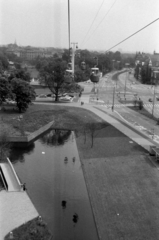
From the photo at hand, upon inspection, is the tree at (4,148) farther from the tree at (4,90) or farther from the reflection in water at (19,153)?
the tree at (4,90)

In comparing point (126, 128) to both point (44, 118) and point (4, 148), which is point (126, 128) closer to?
point (44, 118)

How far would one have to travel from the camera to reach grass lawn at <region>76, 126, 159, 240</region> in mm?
4846

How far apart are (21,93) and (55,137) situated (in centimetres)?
333

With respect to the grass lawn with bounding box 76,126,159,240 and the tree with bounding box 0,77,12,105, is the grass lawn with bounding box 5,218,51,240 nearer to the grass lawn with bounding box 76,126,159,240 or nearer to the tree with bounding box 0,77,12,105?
the grass lawn with bounding box 76,126,159,240

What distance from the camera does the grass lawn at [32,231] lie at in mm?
4410

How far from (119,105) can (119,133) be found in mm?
6794

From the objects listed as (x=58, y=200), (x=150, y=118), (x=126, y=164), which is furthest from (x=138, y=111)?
(x=58, y=200)

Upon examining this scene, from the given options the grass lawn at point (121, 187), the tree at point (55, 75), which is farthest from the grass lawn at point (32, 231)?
the tree at point (55, 75)

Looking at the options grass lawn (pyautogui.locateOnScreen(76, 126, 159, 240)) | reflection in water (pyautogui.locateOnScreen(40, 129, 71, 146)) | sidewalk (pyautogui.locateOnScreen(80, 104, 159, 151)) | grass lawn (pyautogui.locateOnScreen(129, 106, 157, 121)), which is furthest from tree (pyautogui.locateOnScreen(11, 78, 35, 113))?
grass lawn (pyautogui.locateOnScreen(129, 106, 157, 121))

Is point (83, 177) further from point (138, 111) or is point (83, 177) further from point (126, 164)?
point (138, 111)

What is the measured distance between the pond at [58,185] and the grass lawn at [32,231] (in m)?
0.18

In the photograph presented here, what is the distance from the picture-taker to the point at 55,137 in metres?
10.6

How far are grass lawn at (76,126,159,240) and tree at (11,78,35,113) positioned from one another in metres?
4.34

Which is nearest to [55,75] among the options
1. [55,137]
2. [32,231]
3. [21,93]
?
[21,93]
